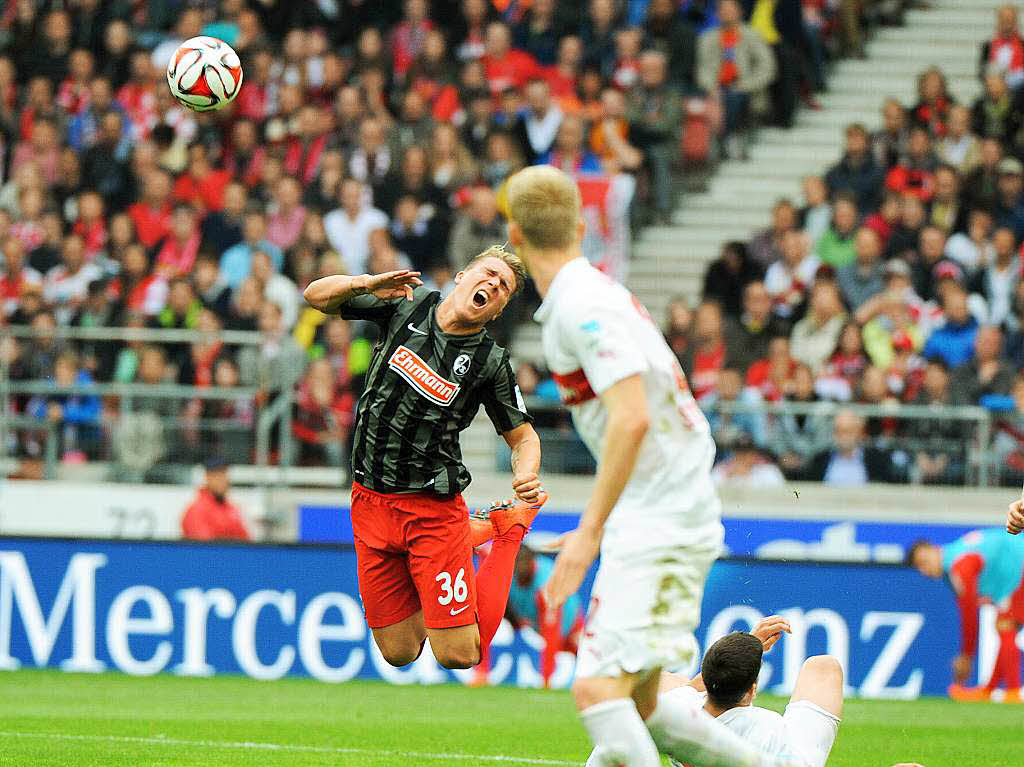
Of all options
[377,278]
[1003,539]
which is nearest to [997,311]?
[1003,539]

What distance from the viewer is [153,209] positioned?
59.6ft

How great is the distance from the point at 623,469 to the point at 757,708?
1.53 m

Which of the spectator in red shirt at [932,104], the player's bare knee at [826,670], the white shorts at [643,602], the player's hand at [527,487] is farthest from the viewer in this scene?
the spectator in red shirt at [932,104]

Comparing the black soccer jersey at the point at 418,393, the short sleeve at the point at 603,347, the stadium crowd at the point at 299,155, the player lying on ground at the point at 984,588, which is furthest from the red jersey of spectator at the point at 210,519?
the short sleeve at the point at 603,347

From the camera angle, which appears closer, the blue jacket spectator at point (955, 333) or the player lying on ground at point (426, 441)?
the player lying on ground at point (426, 441)

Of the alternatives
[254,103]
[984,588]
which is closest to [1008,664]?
[984,588]

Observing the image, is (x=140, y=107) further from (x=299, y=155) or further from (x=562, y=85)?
(x=562, y=85)

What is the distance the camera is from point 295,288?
17.0 m

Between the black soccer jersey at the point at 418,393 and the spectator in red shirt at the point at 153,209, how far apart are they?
10.2m

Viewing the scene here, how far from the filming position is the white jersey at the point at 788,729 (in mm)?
6355

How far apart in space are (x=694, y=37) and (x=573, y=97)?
62.1 inches

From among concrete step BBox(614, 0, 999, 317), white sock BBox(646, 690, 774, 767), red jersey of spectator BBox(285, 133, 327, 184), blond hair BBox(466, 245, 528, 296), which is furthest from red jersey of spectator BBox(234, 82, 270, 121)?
white sock BBox(646, 690, 774, 767)

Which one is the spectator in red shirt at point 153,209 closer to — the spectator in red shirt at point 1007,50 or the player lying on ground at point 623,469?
the spectator in red shirt at point 1007,50

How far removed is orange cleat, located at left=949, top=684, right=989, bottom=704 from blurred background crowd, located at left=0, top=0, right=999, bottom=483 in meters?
1.99
